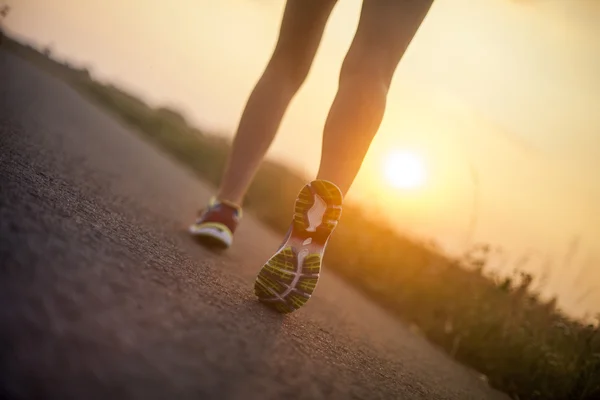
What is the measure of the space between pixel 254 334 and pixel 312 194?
58 cm

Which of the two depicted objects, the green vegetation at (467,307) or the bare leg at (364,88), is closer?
the bare leg at (364,88)

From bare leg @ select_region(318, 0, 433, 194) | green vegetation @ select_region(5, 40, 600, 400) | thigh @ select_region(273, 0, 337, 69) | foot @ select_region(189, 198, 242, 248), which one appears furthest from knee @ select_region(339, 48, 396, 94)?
green vegetation @ select_region(5, 40, 600, 400)

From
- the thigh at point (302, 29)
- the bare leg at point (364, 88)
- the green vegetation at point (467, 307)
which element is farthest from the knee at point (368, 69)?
the green vegetation at point (467, 307)

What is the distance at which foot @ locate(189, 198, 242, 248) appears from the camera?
7.07ft

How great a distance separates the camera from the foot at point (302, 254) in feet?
4.98

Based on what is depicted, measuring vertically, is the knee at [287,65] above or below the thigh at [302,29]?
below

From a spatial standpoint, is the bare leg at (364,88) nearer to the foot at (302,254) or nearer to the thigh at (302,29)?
the foot at (302,254)

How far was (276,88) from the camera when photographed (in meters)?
2.13

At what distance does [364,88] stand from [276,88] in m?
0.55

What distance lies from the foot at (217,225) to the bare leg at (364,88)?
651 mm

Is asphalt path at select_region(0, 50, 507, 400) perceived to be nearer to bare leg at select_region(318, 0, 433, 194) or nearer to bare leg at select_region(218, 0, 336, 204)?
bare leg at select_region(218, 0, 336, 204)

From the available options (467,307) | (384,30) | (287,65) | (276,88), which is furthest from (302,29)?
(467,307)

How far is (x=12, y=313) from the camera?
0.70 meters

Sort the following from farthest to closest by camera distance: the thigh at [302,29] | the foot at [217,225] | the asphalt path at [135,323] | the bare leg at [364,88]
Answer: the foot at [217,225] < the thigh at [302,29] < the bare leg at [364,88] < the asphalt path at [135,323]
